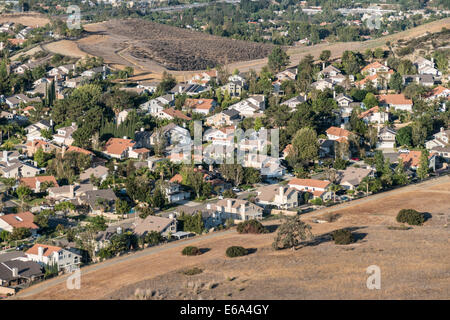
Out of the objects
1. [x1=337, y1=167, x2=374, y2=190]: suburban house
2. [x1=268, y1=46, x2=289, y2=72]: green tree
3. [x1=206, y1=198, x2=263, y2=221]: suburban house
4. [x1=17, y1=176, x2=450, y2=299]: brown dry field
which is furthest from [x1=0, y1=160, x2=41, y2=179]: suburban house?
[x1=268, y1=46, x2=289, y2=72]: green tree

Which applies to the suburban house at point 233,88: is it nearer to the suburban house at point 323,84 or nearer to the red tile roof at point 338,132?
the suburban house at point 323,84

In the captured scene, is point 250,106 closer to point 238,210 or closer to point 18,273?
point 238,210

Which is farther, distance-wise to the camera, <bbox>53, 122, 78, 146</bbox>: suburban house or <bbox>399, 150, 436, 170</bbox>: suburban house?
<bbox>53, 122, 78, 146</bbox>: suburban house

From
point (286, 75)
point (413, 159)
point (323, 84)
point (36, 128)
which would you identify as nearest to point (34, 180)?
point (36, 128)

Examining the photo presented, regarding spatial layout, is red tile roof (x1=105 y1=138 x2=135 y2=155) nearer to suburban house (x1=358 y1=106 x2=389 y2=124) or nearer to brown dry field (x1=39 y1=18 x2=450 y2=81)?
suburban house (x1=358 y1=106 x2=389 y2=124)

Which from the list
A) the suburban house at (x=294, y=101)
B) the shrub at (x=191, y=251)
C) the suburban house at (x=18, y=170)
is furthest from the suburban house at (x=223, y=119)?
the shrub at (x=191, y=251)
